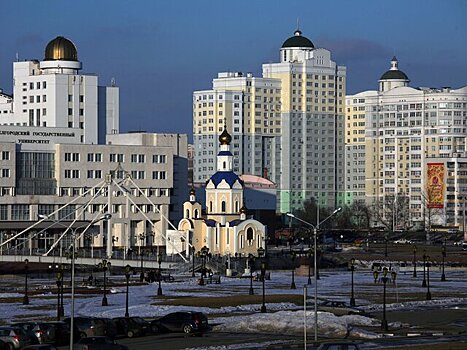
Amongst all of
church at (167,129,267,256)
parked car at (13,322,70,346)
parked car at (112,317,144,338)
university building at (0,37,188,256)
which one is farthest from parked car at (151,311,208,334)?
church at (167,129,267,256)

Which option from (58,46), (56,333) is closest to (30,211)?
(58,46)

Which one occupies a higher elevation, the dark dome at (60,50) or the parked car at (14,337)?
the dark dome at (60,50)

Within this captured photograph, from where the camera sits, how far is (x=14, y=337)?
Result: 55.8 meters

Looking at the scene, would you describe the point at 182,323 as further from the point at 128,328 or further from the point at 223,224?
the point at 223,224

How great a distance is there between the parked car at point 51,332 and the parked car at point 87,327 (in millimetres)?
722

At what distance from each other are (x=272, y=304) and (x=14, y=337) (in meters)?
29.3

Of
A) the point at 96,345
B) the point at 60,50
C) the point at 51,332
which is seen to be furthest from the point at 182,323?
the point at 60,50

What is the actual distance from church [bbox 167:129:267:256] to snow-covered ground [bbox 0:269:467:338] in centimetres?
1721

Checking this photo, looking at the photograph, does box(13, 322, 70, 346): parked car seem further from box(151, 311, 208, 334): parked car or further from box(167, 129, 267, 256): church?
box(167, 129, 267, 256): church

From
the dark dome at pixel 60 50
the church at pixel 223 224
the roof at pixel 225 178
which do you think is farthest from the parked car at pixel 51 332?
the dark dome at pixel 60 50

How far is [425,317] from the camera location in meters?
75.3

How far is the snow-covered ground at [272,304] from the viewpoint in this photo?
67562mm

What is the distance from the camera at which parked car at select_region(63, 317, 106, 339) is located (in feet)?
200

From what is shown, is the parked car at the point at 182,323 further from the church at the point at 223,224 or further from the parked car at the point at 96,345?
the church at the point at 223,224
